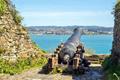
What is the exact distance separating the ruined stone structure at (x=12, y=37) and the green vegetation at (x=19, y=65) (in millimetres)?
320

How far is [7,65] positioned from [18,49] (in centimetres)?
157

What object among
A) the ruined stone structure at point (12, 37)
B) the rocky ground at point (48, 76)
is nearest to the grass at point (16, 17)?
the ruined stone structure at point (12, 37)

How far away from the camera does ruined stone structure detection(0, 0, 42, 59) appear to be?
22.4 metres

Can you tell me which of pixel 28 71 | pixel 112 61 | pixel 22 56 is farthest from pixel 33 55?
pixel 112 61

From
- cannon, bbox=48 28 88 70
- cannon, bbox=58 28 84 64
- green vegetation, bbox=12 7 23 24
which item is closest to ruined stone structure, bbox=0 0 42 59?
green vegetation, bbox=12 7 23 24

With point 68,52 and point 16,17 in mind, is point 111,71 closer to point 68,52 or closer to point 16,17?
point 68,52

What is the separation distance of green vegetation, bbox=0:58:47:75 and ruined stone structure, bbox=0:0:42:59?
32 centimetres

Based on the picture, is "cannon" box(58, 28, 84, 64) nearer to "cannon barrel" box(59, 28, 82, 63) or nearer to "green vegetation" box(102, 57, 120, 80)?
"cannon barrel" box(59, 28, 82, 63)

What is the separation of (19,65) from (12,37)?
1.38m

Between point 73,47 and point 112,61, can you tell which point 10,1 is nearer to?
point 73,47

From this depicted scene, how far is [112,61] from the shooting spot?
21.7 metres

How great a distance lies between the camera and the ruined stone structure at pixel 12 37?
882 inches

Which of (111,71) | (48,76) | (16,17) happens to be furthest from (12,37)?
(111,71)

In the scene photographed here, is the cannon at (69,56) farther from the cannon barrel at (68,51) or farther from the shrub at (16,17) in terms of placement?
the shrub at (16,17)
